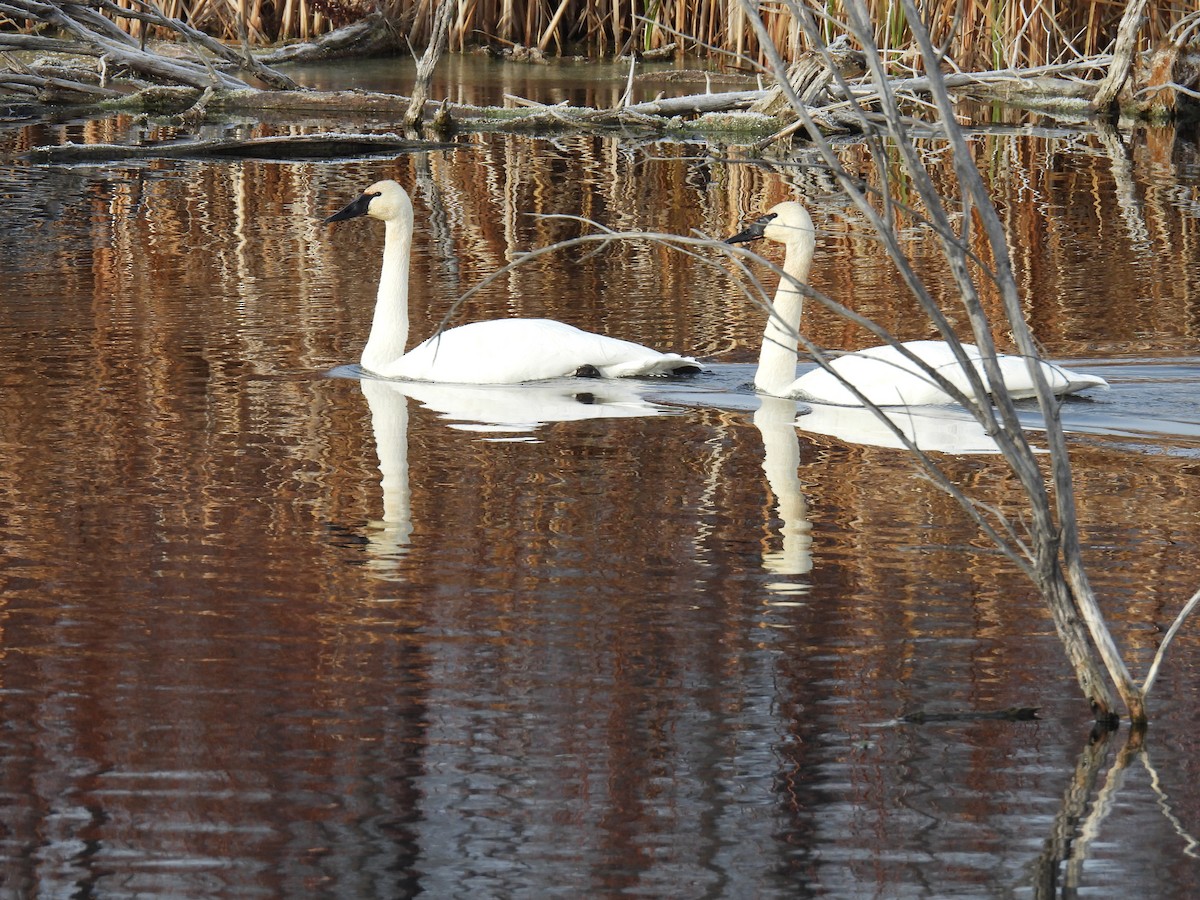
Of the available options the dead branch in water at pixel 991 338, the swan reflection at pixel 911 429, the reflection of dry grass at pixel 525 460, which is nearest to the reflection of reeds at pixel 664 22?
the reflection of dry grass at pixel 525 460

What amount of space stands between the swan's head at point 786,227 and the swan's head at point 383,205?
1.46 m

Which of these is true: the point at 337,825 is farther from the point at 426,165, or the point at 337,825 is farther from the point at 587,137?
the point at 587,137

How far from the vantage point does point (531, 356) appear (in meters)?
7.68

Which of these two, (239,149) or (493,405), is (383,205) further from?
(239,149)

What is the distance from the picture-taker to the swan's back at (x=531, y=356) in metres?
7.68

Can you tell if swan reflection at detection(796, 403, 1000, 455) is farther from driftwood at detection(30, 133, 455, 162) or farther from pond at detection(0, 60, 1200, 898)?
driftwood at detection(30, 133, 455, 162)

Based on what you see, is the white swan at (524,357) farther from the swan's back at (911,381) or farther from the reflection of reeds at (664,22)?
the reflection of reeds at (664,22)

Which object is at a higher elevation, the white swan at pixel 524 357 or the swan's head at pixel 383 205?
the swan's head at pixel 383 205

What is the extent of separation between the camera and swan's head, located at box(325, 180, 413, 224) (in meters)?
8.69

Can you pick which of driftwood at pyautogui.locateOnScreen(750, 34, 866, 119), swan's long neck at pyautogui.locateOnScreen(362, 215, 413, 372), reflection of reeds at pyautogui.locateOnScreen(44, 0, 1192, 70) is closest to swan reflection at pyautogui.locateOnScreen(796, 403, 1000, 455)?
swan's long neck at pyautogui.locateOnScreen(362, 215, 413, 372)

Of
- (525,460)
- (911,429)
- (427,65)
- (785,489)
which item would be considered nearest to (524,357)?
(525,460)

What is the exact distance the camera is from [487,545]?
524 centimetres

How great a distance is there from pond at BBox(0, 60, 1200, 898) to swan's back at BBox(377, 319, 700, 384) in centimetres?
8

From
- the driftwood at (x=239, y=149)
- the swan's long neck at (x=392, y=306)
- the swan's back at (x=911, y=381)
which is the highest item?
the driftwood at (x=239, y=149)
